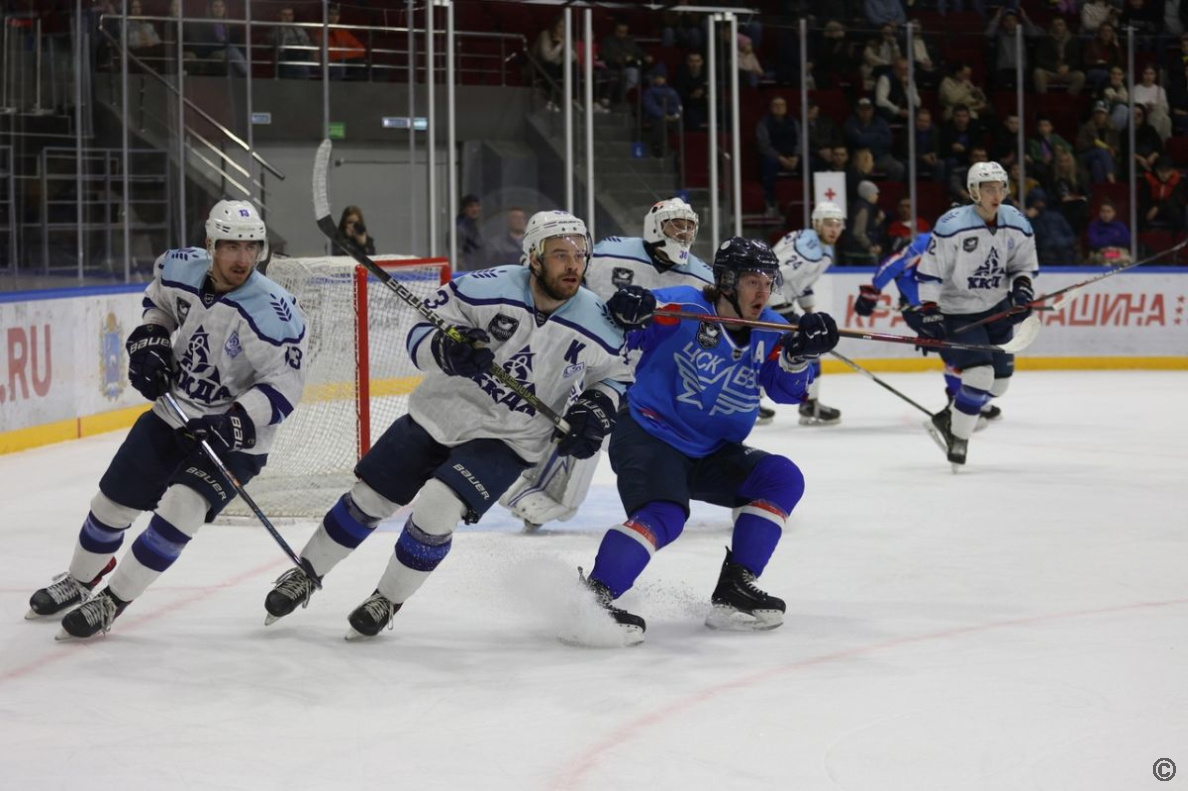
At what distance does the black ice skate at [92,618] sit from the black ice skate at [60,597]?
0.19m

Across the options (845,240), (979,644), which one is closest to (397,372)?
(979,644)

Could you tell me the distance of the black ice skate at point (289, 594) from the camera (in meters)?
3.73

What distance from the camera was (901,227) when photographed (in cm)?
1116

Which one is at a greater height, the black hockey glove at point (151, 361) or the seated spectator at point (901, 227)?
the seated spectator at point (901, 227)

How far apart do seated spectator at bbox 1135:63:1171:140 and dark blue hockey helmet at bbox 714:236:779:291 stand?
8.43 metres

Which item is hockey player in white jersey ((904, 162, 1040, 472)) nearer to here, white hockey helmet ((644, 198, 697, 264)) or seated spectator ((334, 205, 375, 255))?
white hockey helmet ((644, 198, 697, 264))

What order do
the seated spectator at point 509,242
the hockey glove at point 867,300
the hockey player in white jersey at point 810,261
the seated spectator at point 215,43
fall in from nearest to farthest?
the hockey glove at point 867,300
the hockey player in white jersey at point 810,261
the seated spectator at point 215,43
the seated spectator at point 509,242

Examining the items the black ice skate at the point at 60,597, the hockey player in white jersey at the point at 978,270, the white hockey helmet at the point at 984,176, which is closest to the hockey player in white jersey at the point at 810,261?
the hockey player in white jersey at the point at 978,270

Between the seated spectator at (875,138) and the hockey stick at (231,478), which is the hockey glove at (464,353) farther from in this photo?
the seated spectator at (875,138)

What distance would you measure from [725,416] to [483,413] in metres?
0.64

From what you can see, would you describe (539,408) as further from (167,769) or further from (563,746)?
(167,769)

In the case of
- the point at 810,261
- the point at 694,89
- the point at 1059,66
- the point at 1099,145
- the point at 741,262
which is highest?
the point at 1059,66

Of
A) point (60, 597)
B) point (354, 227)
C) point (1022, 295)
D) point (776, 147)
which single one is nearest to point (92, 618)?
point (60, 597)

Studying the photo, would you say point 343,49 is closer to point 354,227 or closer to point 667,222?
point 354,227
